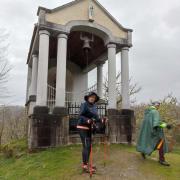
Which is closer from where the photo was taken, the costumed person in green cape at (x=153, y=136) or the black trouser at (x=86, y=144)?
the black trouser at (x=86, y=144)

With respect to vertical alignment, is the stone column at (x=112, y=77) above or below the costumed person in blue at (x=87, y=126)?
above

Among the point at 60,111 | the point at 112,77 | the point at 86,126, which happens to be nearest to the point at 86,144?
the point at 86,126

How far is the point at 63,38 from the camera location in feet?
31.0

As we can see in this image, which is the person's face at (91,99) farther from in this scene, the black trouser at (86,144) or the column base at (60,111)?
the column base at (60,111)

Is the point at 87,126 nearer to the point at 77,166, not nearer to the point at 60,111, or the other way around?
the point at 77,166

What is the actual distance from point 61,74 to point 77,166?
369 cm

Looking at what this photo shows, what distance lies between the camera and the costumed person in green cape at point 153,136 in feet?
21.2

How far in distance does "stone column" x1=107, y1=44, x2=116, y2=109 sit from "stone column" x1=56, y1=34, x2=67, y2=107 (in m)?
1.88

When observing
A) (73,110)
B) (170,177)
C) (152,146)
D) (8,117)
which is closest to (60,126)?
(73,110)

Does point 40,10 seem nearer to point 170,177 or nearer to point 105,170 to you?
point 105,170

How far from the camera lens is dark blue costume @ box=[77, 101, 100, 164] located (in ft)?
19.0

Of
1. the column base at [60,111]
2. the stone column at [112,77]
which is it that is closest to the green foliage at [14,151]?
the column base at [60,111]

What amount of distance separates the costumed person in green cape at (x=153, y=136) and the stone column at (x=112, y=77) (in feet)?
10.2

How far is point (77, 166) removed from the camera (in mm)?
6461
